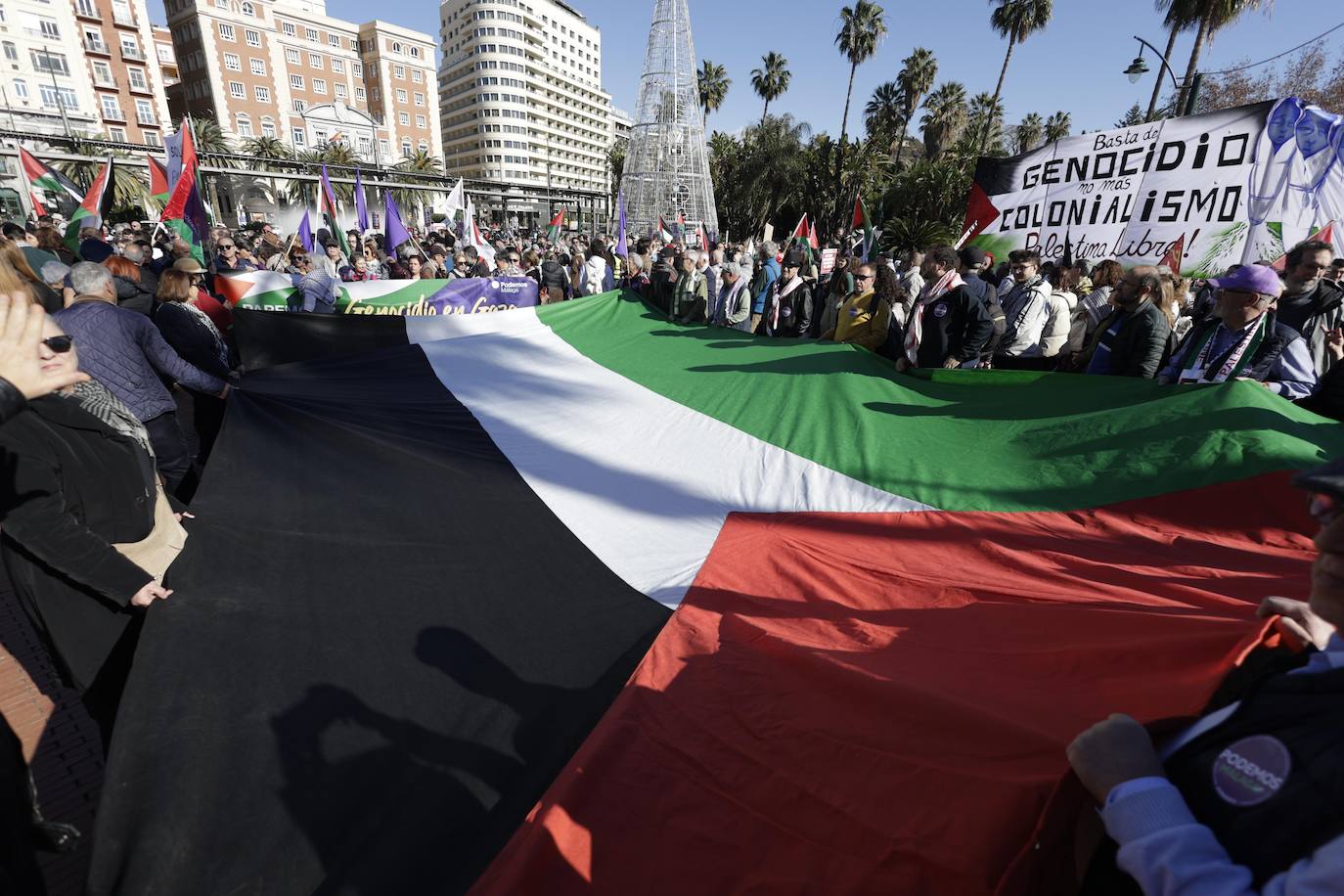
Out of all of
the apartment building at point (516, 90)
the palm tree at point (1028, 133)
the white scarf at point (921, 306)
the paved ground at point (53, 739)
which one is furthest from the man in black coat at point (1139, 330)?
the apartment building at point (516, 90)

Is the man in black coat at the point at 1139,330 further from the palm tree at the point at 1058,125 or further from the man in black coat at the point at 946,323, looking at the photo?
the palm tree at the point at 1058,125

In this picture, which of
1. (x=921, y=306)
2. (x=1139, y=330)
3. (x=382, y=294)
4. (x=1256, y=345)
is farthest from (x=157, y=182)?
(x=1256, y=345)

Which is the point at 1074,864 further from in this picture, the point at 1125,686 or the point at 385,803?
the point at 385,803

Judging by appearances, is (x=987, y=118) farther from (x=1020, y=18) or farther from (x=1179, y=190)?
(x=1179, y=190)

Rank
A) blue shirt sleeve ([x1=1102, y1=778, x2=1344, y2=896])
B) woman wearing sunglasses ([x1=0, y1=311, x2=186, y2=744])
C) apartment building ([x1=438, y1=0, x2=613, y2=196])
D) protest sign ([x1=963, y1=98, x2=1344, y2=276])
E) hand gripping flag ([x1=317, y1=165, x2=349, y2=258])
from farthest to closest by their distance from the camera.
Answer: apartment building ([x1=438, y1=0, x2=613, y2=196]) < hand gripping flag ([x1=317, y1=165, x2=349, y2=258]) < protest sign ([x1=963, y1=98, x2=1344, y2=276]) < woman wearing sunglasses ([x1=0, y1=311, x2=186, y2=744]) < blue shirt sleeve ([x1=1102, y1=778, x2=1344, y2=896])

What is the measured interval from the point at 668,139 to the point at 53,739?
30.1 meters

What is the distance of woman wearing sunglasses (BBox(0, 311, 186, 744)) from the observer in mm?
1796

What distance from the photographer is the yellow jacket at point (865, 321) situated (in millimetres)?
5875

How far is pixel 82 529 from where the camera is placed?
1.89m

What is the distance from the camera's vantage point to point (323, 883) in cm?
149

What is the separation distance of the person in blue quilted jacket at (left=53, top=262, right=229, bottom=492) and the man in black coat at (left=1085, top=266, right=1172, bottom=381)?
604 cm

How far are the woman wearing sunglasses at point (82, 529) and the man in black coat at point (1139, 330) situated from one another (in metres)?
5.41

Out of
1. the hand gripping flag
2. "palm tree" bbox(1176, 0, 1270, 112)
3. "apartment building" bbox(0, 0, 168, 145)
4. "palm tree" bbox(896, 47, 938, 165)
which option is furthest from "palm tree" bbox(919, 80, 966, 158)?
"apartment building" bbox(0, 0, 168, 145)

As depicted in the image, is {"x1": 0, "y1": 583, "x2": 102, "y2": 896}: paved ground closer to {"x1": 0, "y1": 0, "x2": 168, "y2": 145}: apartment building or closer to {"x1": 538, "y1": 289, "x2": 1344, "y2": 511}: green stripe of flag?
{"x1": 538, "y1": 289, "x2": 1344, "y2": 511}: green stripe of flag
